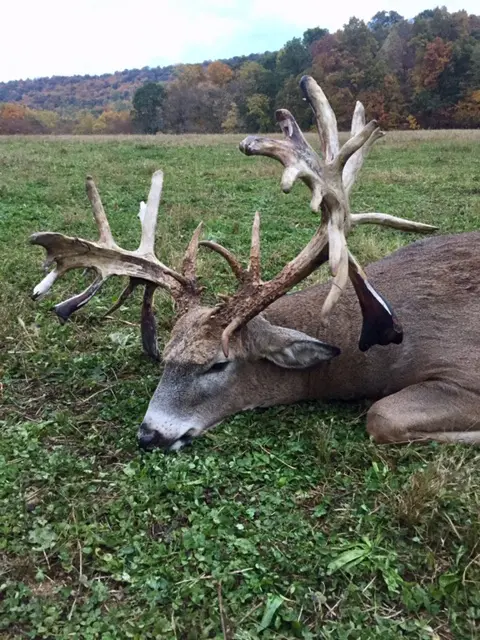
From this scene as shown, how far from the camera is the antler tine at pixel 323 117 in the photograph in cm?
375

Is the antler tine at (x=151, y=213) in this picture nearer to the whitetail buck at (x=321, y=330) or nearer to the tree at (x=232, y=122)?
the whitetail buck at (x=321, y=330)

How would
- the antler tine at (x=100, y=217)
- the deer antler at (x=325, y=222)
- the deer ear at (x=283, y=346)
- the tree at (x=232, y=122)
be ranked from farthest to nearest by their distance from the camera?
the tree at (x=232, y=122)
the antler tine at (x=100, y=217)
the deer ear at (x=283, y=346)
the deer antler at (x=325, y=222)

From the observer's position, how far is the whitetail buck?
360 cm

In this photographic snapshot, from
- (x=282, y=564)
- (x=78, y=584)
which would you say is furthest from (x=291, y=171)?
(x=78, y=584)

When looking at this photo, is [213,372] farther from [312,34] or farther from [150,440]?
[312,34]

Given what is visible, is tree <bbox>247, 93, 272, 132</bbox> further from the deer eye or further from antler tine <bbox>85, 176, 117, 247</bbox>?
the deer eye

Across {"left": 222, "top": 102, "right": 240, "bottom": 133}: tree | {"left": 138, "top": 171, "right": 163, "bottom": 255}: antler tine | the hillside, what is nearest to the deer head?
{"left": 138, "top": 171, "right": 163, "bottom": 255}: antler tine

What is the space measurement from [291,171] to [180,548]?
5.83ft

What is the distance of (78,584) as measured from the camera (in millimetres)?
2660

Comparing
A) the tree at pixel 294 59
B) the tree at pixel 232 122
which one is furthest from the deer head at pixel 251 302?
the tree at pixel 294 59

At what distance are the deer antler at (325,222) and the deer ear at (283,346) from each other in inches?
8.3

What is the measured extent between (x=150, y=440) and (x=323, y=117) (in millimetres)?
2013

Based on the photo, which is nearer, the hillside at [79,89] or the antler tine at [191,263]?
the antler tine at [191,263]

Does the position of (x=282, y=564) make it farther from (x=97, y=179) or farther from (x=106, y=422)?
(x=97, y=179)
